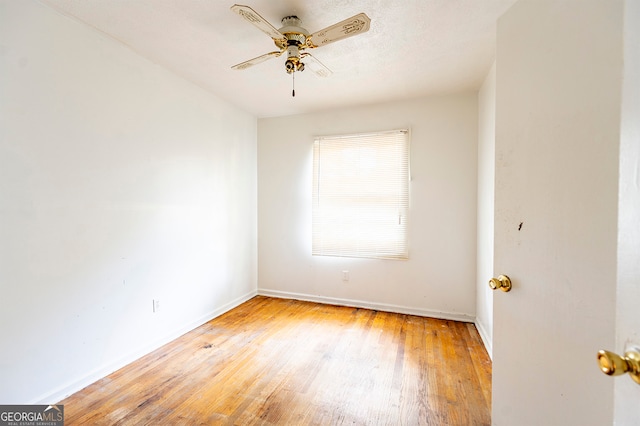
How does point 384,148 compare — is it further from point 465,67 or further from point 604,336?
point 604,336

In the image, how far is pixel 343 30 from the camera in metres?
1.49

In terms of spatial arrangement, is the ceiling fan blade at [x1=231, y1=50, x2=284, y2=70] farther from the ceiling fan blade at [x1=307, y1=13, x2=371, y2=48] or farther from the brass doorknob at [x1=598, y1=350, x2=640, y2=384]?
the brass doorknob at [x1=598, y1=350, x2=640, y2=384]

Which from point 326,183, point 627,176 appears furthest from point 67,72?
point 627,176

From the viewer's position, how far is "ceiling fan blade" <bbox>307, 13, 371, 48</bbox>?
139cm

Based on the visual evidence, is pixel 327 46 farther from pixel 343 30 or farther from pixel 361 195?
pixel 361 195

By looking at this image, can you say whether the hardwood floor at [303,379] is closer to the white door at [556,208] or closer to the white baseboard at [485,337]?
the white baseboard at [485,337]

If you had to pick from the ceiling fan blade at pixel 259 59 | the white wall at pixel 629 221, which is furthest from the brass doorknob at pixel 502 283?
the ceiling fan blade at pixel 259 59

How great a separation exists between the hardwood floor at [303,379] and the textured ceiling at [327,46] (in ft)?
8.13

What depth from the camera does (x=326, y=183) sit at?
133 inches

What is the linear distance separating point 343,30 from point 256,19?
0.49 metres

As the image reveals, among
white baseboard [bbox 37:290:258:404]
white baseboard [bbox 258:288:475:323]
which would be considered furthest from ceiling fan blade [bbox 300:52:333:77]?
white baseboard [bbox 37:290:258:404]

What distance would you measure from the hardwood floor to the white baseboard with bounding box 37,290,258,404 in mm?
47

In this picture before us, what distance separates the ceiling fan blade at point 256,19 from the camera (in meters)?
1.32

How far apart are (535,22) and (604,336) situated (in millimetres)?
1002
